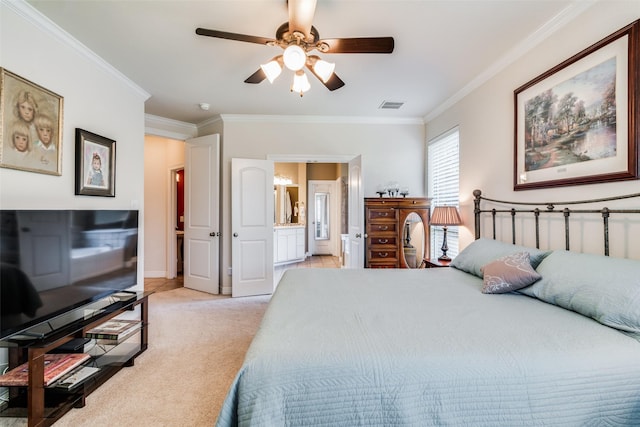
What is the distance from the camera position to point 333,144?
4.21 meters

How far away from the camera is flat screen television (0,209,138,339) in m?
1.55

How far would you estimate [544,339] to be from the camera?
1120mm

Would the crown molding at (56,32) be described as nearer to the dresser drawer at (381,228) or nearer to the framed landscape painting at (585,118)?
the dresser drawer at (381,228)

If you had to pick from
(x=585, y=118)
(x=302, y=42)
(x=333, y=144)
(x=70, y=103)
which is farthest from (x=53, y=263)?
(x=585, y=118)

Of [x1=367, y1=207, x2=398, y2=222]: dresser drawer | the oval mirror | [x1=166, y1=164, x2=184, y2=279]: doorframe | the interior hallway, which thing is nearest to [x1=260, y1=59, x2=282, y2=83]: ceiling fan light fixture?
[x1=367, y1=207, x2=398, y2=222]: dresser drawer

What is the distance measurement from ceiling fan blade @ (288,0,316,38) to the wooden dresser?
243cm

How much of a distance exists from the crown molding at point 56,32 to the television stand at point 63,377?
2.16 metres

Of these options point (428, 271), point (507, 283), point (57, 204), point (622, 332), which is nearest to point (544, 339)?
point (622, 332)

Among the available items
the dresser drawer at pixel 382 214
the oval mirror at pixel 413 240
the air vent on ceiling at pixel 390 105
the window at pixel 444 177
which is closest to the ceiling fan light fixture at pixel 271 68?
the air vent on ceiling at pixel 390 105

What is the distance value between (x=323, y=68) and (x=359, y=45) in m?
0.28

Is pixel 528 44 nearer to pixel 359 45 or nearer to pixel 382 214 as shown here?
pixel 359 45

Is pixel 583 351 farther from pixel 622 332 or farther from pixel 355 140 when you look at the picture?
pixel 355 140

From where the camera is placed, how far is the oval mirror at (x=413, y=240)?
3.91 metres

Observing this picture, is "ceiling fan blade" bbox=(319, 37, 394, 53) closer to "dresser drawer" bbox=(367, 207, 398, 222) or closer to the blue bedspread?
the blue bedspread
